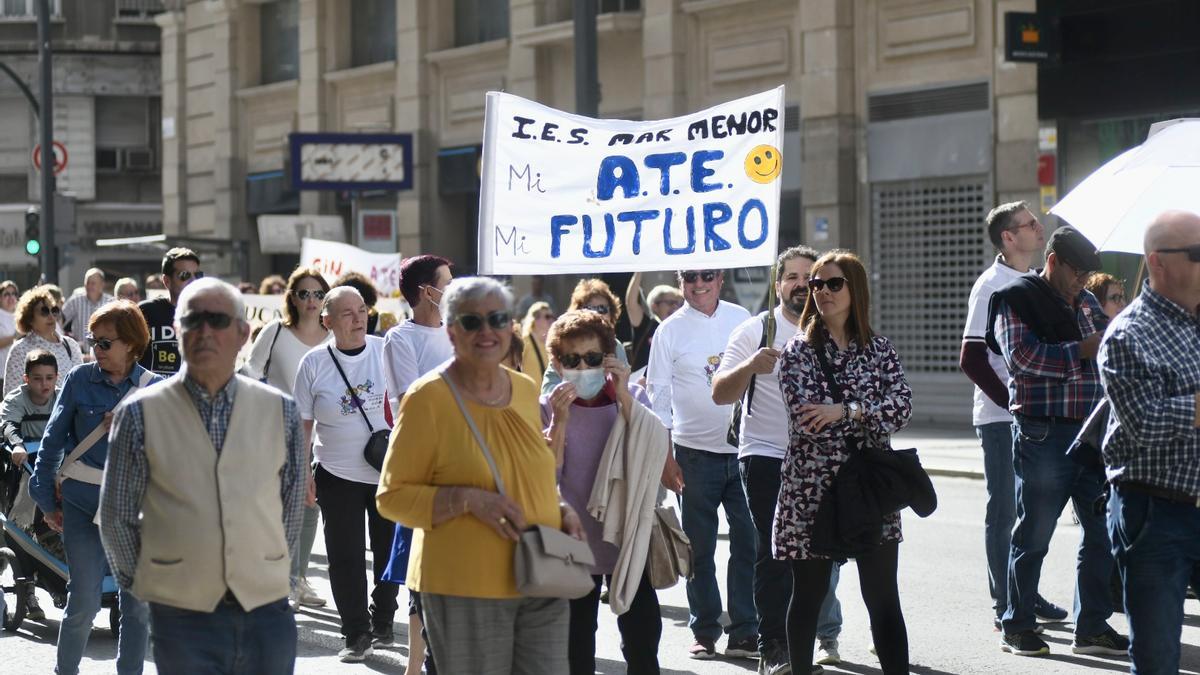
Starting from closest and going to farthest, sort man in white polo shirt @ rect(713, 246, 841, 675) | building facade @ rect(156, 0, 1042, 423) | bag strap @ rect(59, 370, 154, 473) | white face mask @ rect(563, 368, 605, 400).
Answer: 1. white face mask @ rect(563, 368, 605, 400)
2. bag strap @ rect(59, 370, 154, 473)
3. man in white polo shirt @ rect(713, 246, 841, 675)
4. building facade @ rect(156, 0, 1042, 423)

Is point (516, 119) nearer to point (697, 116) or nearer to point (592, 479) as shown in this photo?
point (697, 116)

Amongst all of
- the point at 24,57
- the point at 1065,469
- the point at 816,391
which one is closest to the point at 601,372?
the point at 816,391

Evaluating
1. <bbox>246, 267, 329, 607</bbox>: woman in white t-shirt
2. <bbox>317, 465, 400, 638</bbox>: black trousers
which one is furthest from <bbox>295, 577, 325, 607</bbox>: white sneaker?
<bbox>317, 465, 400, 638</bbox>: black trousers

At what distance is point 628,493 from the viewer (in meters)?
6.15

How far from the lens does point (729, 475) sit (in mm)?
8359

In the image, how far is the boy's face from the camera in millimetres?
8961

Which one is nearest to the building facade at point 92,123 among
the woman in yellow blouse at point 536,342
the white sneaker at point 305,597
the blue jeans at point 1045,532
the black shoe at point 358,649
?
the woman in yellow blouse at point 536,342

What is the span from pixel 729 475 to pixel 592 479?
2268mm

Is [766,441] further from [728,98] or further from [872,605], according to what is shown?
[728,98]

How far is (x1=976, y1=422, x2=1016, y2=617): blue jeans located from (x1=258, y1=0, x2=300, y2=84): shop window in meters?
24.8

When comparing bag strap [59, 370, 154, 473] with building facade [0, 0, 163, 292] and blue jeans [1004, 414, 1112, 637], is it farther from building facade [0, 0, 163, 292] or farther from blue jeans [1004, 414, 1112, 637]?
building facade [0, 0, 163, 292]

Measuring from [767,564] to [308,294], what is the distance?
10.2 feet

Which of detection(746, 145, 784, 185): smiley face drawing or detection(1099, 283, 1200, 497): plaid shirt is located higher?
detection(746, 145, 784, 185): smiley face drawing

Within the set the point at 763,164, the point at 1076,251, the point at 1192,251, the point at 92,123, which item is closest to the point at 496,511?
the point at 1192,251
